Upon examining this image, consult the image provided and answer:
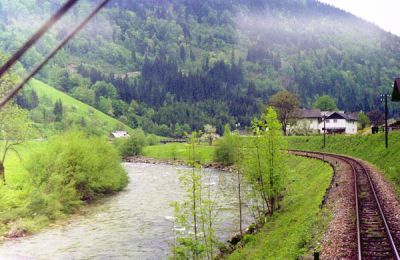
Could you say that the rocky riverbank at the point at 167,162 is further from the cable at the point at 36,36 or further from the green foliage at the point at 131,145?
the cable at the point at 36,36

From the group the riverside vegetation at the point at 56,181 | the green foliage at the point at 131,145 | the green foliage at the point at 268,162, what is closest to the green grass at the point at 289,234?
the green foliage at the point at 268,162

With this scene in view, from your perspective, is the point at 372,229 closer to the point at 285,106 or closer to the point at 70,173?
the point at 70,173

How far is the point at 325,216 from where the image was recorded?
30.8 metres

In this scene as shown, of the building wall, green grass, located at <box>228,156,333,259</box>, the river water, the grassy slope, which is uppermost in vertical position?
the building wall

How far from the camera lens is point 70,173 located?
60.8 meters

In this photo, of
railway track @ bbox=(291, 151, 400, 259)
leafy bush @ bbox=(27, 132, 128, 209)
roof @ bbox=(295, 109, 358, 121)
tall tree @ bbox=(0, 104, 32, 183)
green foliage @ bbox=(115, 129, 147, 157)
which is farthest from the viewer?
green foliage @ bbox=(115, 129, 147, 157)

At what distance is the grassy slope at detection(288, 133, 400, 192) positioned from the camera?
50.7m

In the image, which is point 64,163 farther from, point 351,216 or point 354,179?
point 351,216

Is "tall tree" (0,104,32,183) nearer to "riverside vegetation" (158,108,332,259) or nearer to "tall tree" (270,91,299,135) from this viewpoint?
"riverside vegetation" (158,108,332,259)

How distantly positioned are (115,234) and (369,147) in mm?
51188

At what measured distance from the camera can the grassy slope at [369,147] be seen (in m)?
50.7

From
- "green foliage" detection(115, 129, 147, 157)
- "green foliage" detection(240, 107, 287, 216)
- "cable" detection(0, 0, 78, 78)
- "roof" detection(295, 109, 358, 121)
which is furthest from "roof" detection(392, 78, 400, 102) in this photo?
"green foliage" detection(115, 129, 147, 157)

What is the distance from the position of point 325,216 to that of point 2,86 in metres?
42.3

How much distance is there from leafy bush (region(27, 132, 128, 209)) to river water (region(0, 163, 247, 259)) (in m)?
3.93
